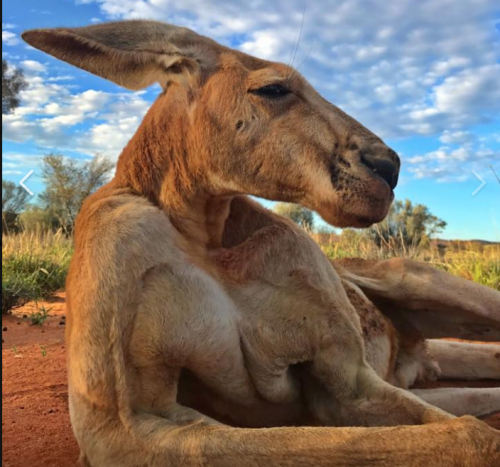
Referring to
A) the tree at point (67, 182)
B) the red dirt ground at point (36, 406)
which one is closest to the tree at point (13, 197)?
the tree at point (67, 182)

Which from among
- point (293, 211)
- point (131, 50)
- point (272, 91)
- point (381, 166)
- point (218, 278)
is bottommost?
point (218, 278)

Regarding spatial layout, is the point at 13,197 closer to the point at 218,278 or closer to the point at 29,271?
the point at 29,271

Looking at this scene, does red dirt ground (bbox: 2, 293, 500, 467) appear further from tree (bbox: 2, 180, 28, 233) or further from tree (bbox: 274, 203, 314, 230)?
tree (bbox: 2, 180, 28, 233)

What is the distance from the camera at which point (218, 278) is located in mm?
2822

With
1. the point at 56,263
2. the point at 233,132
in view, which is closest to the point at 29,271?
the point at 56,263

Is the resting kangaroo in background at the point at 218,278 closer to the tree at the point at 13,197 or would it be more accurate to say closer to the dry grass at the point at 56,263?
the dry grass at the point at 56,263

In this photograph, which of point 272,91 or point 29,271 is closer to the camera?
point 272,91

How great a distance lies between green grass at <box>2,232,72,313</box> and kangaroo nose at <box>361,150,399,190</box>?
9538 mm

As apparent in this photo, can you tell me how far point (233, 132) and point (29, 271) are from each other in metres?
11.9

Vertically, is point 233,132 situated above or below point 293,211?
below

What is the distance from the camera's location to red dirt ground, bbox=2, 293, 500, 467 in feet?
11.2

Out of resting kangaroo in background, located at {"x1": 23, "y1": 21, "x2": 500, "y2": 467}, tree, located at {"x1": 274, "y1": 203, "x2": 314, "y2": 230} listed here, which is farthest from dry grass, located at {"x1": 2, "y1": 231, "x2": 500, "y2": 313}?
resting kangaroo in background, located at {"x1": 23, "y1": 21, "x2": 500, "y2": 467}

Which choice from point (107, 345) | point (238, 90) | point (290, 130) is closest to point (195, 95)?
point (238, 90)

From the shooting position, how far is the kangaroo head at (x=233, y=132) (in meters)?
2.74
